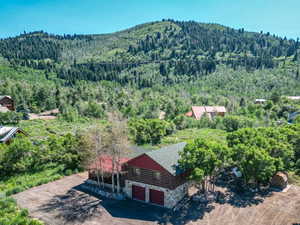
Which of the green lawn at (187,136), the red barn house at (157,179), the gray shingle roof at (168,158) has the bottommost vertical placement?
the green lawn at (187,136)

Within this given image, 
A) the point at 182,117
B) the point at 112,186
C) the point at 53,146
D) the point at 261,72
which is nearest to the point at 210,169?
the point at 112,186

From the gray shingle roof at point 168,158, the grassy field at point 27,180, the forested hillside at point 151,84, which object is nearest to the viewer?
the gray shingle roof at point 168,158

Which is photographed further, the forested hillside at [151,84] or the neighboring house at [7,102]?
the forested hillside at [151,84]

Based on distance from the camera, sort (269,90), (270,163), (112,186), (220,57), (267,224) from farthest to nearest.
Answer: (220,57)
(269,90)
(112,186)
(270,163)
(267,224)

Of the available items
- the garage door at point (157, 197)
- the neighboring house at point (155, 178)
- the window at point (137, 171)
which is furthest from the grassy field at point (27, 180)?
the garage door at point (157, 197)

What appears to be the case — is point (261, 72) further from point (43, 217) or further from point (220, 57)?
point (43, 217)

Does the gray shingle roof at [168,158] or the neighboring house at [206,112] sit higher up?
the gray shingle roof at [168,158]

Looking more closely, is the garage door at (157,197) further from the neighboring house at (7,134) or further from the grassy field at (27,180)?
the neighboring house at (7,134)
